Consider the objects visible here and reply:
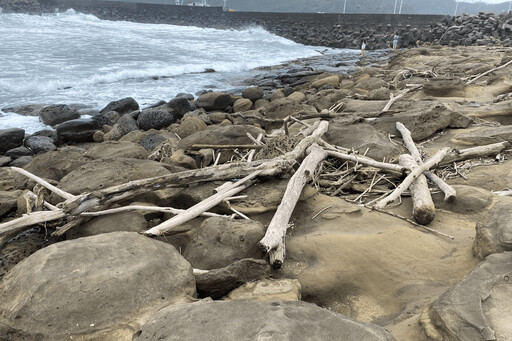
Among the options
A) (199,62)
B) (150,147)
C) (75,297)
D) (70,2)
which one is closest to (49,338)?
(75,297)

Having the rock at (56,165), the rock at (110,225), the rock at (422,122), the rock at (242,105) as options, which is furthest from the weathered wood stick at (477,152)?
the rock at (242,105)

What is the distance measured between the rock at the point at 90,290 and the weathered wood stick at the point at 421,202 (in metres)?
1.95

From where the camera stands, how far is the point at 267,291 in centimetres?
229

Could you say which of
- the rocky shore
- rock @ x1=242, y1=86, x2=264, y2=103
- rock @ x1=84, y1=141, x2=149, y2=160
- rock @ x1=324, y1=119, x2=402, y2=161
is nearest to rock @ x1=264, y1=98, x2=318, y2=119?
the rocky shore

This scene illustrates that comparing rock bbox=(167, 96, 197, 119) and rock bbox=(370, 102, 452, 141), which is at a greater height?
rock bbox=(370, 102, 452, 141)

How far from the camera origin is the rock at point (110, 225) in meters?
3.15

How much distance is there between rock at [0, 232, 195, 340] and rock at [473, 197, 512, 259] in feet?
6.10

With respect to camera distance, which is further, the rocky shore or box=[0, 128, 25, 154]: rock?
box=[0, 128, 25, 154]: rock

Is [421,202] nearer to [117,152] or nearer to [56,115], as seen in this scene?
[117,152]

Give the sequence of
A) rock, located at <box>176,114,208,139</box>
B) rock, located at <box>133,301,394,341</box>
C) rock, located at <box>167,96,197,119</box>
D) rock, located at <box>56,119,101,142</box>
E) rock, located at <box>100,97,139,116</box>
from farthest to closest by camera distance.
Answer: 1. rock, located at <box>100,97,139,116</box>
2. rock, located at <box>167,96,197,119</box>
3. rock, located at <box>56,119,101,142</box>
4. rock, located at <box>176,114,208,139</box>
5. rock, located at <box>133,301,394,341</box>

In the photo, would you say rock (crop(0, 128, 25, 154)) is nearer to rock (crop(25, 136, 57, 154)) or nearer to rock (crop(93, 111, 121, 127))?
rock (crop(25, 136, 57, 154))

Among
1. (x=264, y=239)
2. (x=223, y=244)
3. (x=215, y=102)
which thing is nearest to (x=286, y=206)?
(x=264, y=239)

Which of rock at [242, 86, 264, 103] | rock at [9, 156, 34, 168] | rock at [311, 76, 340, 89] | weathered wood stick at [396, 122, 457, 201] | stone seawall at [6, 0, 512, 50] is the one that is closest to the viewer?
weathered wood stick at [396, 122, 457, 201]

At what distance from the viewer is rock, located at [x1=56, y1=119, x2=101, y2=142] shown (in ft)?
27.5
